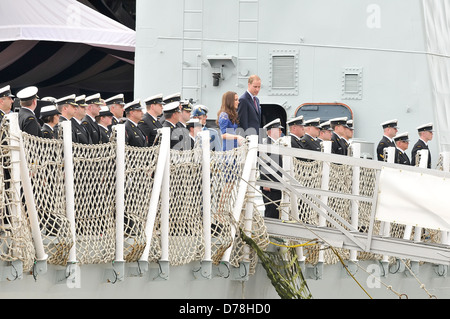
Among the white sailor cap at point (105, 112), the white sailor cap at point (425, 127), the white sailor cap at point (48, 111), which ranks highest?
the white sailor cap at point (48, 111)

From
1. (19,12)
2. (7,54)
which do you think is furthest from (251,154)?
(7,54)

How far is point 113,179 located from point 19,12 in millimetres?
13843

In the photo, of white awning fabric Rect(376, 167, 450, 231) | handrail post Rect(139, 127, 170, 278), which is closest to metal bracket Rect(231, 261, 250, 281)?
handrail post Rect(139, 127, 170, 278)

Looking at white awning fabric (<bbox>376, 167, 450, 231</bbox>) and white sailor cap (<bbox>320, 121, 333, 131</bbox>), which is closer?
white awning fabric (<bbox>376, 167, 450, 231</bbox>)

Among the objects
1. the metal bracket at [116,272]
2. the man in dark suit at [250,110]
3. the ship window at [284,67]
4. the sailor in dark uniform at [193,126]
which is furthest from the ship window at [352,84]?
the metal bracket at [116,272]

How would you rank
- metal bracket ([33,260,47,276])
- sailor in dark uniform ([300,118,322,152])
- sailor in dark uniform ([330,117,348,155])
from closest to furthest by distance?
metal bracket ([33,260,47,276]), sailor in dark uniform ([300,118,322,152]), sailor in dark uniform ([330,117,348,155])

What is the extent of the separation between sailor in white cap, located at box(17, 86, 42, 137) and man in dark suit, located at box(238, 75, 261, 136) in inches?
108

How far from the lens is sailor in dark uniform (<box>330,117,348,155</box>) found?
12.2 meters

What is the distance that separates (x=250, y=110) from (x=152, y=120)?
4.23 feet

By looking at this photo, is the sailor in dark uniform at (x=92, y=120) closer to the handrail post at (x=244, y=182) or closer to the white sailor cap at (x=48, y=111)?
the white sailor cap at (x=48, y=111)

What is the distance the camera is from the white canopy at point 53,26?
20734mm

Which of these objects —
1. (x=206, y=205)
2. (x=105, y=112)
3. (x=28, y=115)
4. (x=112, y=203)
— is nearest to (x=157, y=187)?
(x=112, y=203)

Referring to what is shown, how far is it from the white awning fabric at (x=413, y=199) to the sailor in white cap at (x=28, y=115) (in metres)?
3.24

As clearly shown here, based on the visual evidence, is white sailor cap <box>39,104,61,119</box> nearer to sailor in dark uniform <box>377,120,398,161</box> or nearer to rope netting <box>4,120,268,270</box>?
rope netting <box>4,120,268,270</box>
